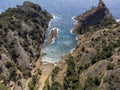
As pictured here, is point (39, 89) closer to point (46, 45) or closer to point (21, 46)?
point (21, 46)

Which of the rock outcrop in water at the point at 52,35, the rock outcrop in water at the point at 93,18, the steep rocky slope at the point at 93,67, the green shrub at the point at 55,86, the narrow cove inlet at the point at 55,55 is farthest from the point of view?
the rock outcrop in water at the point at 93,18

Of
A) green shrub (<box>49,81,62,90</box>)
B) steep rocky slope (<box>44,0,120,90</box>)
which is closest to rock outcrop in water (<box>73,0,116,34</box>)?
steep rocky slope (<box>44,0,120,90</box>)

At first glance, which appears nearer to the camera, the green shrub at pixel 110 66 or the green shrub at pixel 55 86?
the green shrub at pixel 110 66

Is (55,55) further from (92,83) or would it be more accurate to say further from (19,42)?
(92,83)

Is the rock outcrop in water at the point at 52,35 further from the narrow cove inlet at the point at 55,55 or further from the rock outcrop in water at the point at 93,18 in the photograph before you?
the rock outcrop in water at the point at 93,18

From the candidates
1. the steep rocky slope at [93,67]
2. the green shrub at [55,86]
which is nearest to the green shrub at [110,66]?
the steep rocky slope at [93,67]

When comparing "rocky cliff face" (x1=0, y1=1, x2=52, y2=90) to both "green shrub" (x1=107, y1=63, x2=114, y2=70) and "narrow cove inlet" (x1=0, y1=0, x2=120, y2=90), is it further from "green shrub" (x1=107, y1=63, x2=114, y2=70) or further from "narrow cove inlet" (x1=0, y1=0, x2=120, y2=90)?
"green shrub" (x1=107, y1=63, x2=114, y2=70)

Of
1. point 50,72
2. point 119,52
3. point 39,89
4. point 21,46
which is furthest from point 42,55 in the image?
point 119,52
